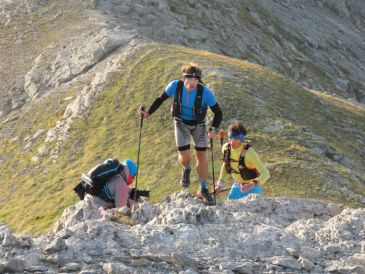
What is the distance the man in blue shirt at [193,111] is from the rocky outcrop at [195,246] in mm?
2570

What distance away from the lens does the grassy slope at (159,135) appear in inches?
930

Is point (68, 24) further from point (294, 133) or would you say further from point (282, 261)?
point (282, 261)

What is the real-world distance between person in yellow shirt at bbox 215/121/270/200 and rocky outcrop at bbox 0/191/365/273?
76.2 inches

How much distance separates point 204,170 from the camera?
1485 cm

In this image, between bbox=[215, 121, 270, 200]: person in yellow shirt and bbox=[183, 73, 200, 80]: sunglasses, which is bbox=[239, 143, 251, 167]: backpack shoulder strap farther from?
bbox=[183, 73, 200, 80]: sunglasses

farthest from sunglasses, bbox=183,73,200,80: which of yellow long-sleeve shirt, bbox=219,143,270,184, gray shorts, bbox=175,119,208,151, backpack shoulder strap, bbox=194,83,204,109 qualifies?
yellow long-sleeve shirt, bbox=219,143,270,184

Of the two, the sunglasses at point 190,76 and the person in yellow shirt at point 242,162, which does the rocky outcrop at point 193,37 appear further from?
the person in yellow shirt at point 242,162

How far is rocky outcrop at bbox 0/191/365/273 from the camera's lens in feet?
30.7

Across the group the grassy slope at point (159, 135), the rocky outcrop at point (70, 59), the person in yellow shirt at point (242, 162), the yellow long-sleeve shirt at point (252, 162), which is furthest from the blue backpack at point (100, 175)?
the rocky outcrop at point (70, 59)

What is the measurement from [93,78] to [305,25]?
44.9 m

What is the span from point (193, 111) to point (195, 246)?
486 cm

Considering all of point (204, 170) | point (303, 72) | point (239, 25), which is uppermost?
point (204, 170)

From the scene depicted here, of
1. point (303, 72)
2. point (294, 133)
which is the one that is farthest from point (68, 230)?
point (303, 72)

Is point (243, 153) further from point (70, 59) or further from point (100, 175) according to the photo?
point (70, 59)
